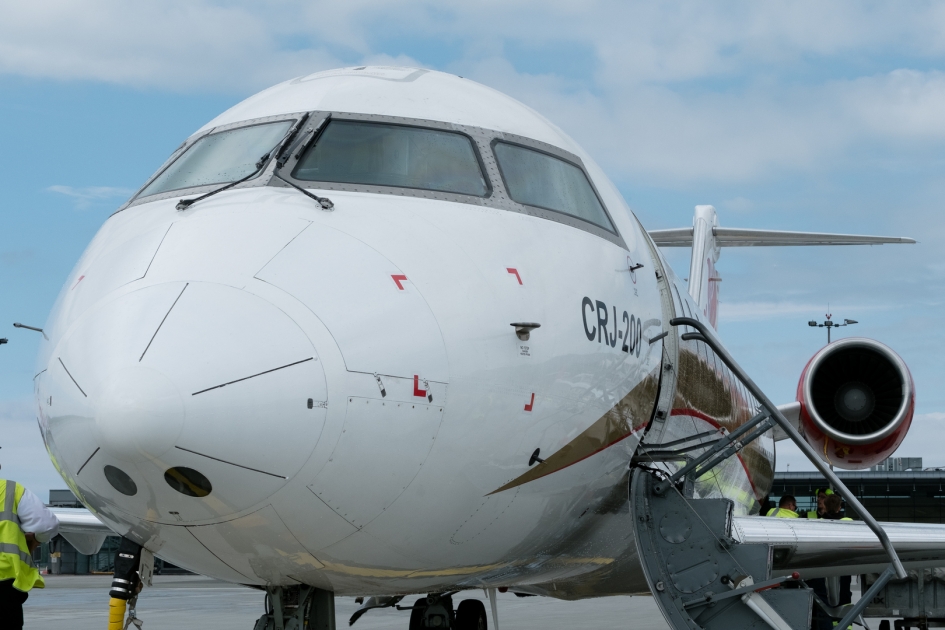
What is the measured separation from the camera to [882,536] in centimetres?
684

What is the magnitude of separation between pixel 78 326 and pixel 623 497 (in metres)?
3.50

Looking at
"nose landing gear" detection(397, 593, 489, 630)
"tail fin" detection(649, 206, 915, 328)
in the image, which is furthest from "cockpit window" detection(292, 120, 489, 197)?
"tail fin" detection(649, 206, 915, 328)

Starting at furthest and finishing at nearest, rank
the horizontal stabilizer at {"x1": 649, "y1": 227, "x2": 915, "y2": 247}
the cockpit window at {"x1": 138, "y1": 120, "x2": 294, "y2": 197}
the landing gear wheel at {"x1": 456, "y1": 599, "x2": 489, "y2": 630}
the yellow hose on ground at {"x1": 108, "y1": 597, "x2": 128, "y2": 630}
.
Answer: the horizontal stabilizer at {"x1": 649, "y1": 227, "x2": 915, "y2": 247}, the landing gear wheel at {"x1": 456, "y1": 599, "x2": 489, "y2": 630}, the cockpit window at {"x1": 138, "y1": 120, "x2": 294, "y2": 197}, the yellow hose on ground at {"x1": 108, "y1": 597, "x2": 128, "y2": 630}

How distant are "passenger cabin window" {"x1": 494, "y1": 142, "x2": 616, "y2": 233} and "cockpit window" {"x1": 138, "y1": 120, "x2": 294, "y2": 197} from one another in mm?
1273

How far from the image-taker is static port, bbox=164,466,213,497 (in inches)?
166

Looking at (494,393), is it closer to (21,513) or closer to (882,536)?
(882,536)

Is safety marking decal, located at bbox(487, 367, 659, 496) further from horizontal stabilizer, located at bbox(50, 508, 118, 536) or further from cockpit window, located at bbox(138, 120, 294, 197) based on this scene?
horizontal stabilizer, located at bbox(50, 508, 118, 536)

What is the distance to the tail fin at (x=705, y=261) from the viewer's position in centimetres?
1654

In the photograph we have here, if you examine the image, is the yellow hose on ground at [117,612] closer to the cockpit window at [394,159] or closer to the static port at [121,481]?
the static port at [121,481]

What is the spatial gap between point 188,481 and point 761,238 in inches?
551

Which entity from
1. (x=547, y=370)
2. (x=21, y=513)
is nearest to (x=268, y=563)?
(x=547, y=370)

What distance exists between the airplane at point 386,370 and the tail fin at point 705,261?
28.4 ft

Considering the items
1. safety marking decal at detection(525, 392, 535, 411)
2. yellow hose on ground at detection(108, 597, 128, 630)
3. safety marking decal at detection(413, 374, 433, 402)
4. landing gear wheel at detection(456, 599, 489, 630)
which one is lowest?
yellow hose on ground at detection(108, 597, 128, 630)

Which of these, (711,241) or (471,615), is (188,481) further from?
(711,241)
